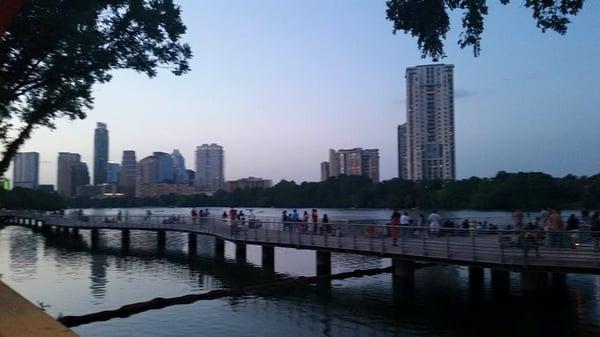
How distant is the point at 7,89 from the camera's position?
45.8 ft

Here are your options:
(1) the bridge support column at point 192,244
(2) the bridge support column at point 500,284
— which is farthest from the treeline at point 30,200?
(2) the bridge support column at point 500,284

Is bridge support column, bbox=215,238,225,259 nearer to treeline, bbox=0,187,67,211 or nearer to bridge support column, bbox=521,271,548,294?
bridge support column, bbox=521,271,548,294

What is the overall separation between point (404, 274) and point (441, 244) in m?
4.44

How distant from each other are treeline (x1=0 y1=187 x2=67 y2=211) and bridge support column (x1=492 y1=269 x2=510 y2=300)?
120 meters

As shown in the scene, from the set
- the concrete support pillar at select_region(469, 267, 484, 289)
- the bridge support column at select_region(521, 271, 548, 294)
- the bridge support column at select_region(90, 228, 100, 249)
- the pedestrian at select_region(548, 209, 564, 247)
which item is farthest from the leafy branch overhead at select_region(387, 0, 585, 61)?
the bridge support column at select_region(90, 228, 100, 249)

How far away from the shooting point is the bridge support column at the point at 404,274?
2720 centimetres

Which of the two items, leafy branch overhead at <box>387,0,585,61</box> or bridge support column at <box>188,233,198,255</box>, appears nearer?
leafy branch overhead at <box>387,0,585,61</box>

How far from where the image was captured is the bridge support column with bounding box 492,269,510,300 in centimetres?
2565

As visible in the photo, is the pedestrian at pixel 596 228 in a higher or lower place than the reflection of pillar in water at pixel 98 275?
higher

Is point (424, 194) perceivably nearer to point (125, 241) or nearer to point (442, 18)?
point (125, 241)

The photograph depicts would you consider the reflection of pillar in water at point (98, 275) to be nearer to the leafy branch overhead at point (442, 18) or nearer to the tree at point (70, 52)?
the tree at point (70, 52)

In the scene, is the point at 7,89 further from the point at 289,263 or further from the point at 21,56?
the point at 289,263

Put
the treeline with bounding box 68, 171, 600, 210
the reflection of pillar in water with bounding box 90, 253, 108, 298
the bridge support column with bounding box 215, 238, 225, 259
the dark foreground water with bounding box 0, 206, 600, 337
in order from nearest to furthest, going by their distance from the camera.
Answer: the dark foreground water with bounding box 0, 206, 600, 337
the reflection of pillar in water with bounding box 90, 253, 108, 298
the bridge support column with bounding box 215, 238, 225, 259
the treeline with bounding box 68, 171, 600, 210

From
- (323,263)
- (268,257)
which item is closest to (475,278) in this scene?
(323,263)
